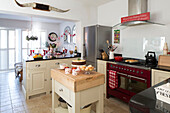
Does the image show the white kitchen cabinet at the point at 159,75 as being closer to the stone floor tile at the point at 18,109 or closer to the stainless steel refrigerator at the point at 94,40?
the stainless steel refrigerator at the point at 94,40

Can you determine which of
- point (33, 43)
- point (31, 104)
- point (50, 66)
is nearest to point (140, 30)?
point (50, 66)

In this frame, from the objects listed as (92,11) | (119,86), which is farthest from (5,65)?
(119,86)

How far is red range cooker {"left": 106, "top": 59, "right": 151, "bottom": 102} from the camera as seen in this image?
2375mm

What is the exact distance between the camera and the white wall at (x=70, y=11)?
123 inches

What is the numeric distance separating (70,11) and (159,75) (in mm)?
3236

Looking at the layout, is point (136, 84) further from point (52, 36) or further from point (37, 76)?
point (52, 36)

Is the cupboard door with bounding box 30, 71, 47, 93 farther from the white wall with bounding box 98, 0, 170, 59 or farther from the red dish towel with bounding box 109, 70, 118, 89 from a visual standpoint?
the white wall with bounding box 98, 0, 170, 59

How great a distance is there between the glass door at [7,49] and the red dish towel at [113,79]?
5.83 metres

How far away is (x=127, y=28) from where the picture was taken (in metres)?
3.51

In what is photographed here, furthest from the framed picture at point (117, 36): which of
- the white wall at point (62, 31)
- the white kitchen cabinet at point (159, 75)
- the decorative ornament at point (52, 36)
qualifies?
the decorative ornament at point (52, 36)

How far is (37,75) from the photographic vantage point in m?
3.22

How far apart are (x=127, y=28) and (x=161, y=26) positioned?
907 mm

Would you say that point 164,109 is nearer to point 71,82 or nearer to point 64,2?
point 71,82

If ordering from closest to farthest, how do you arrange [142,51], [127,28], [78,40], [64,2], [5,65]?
[142,51] < [127,28] < [64,2] < [78,40] < [5,65]
